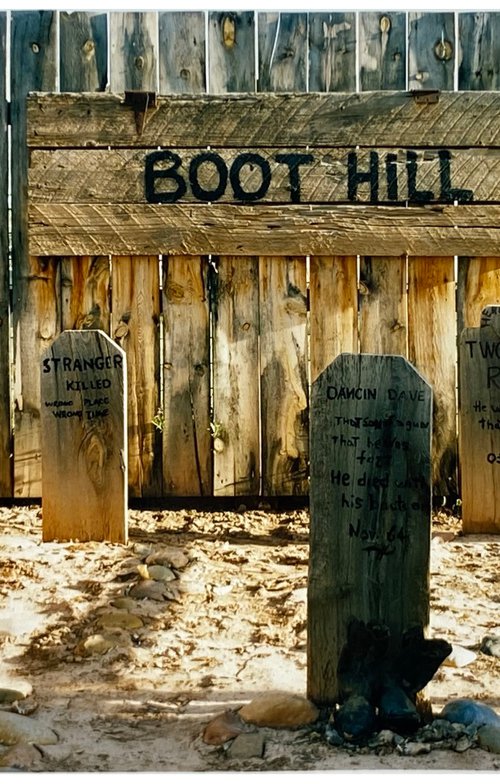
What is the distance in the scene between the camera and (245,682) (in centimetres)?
348

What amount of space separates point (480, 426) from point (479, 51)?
205 centimetres

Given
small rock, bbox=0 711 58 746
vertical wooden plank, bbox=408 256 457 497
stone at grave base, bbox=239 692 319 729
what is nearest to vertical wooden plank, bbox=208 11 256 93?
vertical wooden plank, bbox=408 256 457 497

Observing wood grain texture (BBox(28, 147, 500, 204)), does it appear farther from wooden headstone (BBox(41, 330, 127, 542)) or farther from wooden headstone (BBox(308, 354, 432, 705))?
wooden headstone (BBox(308, 354, 432, 705))

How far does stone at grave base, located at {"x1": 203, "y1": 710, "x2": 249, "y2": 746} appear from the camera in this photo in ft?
9.92

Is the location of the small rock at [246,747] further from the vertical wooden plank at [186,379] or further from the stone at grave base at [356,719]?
the vertical wooden plank at [186,379]

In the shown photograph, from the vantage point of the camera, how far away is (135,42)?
5.50 metres

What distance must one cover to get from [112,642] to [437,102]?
3373 millimetres

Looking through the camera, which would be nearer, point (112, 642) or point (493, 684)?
point (493, 684)

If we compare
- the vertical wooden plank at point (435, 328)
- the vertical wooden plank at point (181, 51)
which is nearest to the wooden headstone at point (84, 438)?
the vertical wooden plank at point (181, 51)

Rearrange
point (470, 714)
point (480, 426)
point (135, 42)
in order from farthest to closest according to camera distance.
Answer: point (135, 42) < point (480, 426) < point (470, 714)

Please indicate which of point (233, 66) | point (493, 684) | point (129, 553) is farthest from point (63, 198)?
point (493, 684)

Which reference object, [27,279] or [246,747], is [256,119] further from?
[246,747]

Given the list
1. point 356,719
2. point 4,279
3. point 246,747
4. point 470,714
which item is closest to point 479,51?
point 4,279

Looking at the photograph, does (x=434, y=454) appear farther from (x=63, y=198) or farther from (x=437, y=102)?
(x=63, y=198)
